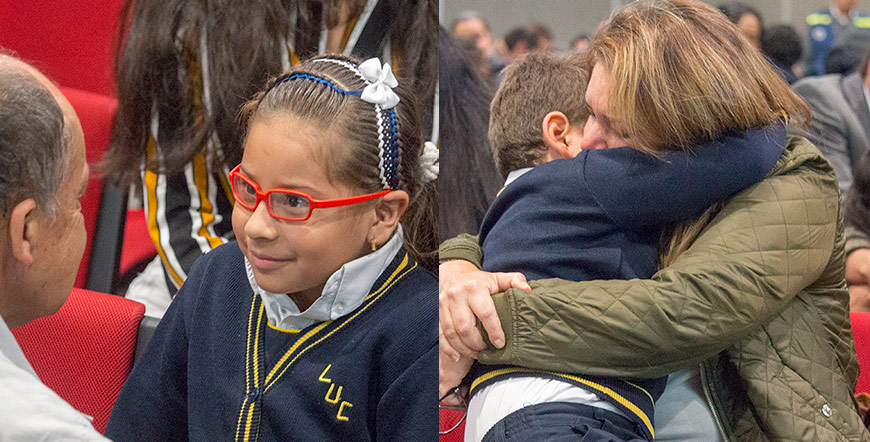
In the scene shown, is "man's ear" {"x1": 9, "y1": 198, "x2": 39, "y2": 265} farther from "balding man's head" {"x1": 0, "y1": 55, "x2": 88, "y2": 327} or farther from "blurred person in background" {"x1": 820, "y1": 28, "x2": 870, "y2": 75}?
"blurred person in background" {"x1": 820, "y1": 28, "x2": 870, "y2": 75}

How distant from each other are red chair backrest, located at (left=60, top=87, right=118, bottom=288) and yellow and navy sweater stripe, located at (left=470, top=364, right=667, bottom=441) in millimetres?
460

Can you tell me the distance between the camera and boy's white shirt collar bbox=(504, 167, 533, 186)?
89cm

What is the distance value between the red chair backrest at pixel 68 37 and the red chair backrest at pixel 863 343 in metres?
1.06

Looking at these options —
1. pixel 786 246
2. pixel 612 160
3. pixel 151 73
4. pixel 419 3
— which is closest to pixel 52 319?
pixel 151 73

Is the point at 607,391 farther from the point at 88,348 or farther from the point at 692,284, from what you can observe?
the point at 88,348

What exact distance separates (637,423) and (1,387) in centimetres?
60

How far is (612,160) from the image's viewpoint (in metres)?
0.84

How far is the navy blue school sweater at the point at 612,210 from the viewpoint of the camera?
0.81m

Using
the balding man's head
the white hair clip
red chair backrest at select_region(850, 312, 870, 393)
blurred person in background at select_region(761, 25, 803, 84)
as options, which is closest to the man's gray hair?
the balding man's head

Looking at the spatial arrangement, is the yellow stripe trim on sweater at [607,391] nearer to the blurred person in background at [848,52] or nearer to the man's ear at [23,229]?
the man's ear at [23,229]

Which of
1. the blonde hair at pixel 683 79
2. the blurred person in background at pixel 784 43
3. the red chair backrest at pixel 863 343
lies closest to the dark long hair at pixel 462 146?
the blonde hair at pixel 683 79

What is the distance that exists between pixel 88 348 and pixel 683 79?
684mm

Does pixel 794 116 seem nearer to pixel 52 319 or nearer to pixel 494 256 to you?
pixel 494 256

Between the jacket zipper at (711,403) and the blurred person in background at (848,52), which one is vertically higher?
the blurred person in background at (848,52)
